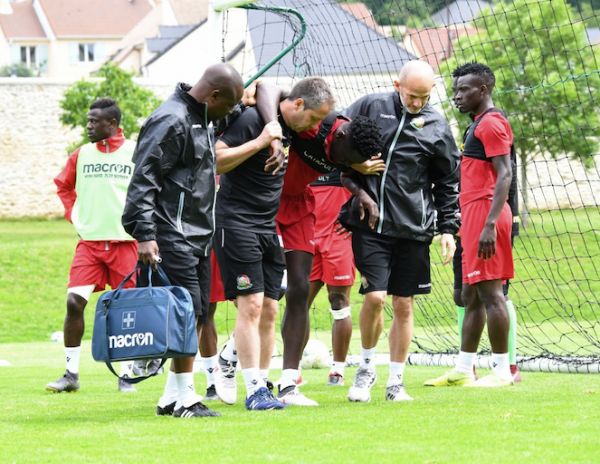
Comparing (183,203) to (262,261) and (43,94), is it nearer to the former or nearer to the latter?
(262,261)

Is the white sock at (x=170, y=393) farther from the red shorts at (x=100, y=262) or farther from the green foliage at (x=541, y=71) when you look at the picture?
the green foliage at (x=541, y=71)

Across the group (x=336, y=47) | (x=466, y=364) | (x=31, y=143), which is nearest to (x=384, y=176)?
(x=466, y=364)

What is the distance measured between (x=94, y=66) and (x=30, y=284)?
8168 cm

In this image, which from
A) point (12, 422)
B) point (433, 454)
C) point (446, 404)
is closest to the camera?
point (433, 454)

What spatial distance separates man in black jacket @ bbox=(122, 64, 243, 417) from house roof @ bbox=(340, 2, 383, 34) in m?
6.37

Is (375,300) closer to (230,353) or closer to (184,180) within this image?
(230,353)

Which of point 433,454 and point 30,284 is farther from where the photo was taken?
point 30,284

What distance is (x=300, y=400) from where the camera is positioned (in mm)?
7887

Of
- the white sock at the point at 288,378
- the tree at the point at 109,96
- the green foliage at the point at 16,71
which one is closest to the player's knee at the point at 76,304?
the white sock at the point at 288,378

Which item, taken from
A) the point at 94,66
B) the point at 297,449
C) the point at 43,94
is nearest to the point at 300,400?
the point at 297,449

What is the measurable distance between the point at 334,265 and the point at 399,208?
215 cm

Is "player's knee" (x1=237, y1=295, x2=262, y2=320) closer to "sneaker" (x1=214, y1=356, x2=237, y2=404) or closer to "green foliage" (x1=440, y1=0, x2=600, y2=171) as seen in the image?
"sneaker" (x1=214, y1=356, x2=237, y2=404)

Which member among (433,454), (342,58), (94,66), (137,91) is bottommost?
(433,454)

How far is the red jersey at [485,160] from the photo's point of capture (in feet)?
28.2
